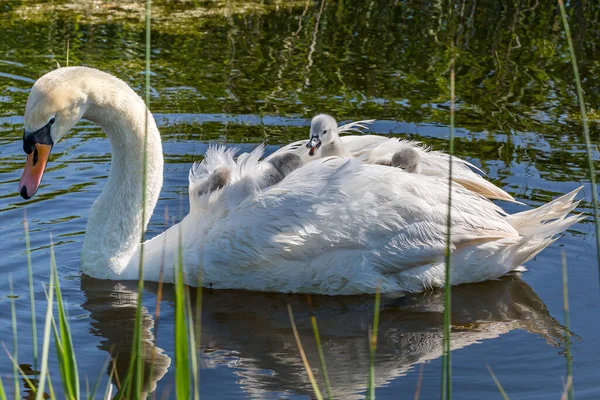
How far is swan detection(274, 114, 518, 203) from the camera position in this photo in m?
6.22

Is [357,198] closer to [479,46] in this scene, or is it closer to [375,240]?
[375,240]

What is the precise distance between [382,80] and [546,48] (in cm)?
254

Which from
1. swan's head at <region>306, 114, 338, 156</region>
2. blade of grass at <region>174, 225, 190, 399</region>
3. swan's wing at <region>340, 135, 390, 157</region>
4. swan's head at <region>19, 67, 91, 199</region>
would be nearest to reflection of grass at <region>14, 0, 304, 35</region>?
swan's head at <region>306, 114, 338, 156</region>

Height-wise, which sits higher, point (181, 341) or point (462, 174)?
point (181, 341)

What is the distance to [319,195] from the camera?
5.78 m

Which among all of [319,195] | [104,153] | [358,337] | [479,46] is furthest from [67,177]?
[479,46]

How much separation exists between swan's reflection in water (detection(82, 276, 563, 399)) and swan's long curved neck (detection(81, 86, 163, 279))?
0.48ft

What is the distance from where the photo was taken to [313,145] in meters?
6.59

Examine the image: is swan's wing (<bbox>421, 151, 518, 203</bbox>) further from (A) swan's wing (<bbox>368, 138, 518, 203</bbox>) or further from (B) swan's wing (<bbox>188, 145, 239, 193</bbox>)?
(B) swan's wing (<bbox>188, 145, 239, 193</bbox>)

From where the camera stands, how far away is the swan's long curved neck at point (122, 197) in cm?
604

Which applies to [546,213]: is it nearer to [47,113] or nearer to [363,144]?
[363,144]

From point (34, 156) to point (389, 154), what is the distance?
226cm

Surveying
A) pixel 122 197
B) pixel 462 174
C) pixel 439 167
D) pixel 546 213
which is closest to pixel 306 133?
pixel 439 167

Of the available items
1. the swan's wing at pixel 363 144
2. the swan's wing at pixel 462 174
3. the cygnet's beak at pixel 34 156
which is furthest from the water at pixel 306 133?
the swan's wing at pixel 363 144
